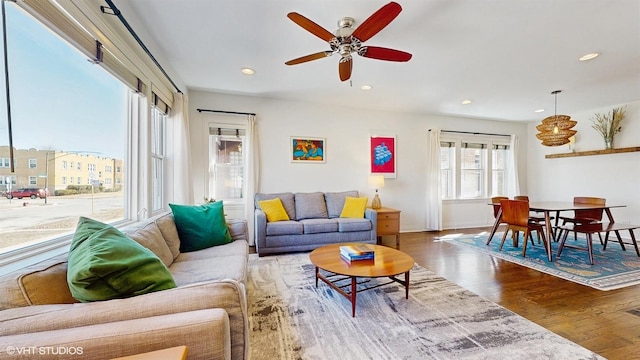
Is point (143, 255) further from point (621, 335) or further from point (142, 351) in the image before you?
point (621, 335)

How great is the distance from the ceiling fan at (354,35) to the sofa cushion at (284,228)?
220 centimetres

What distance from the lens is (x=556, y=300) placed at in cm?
234

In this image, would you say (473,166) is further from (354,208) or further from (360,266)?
(360,266)

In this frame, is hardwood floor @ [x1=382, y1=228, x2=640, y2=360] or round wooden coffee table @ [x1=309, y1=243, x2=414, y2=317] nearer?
hardwood floor @ [x1=382, y1=228, x2=640, y2=360]

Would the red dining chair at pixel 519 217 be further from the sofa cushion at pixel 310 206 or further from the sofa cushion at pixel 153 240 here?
the sofa cushion at pixel 153 240

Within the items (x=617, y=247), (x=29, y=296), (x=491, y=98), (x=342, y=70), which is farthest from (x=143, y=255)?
(x=617, y=247)

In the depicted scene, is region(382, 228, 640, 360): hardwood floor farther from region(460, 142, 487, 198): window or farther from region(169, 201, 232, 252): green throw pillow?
region(460, 142, 487, 198): window

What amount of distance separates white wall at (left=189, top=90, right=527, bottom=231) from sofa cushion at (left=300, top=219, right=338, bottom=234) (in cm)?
91

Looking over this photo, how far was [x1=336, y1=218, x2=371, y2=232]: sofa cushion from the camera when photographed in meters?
3.92

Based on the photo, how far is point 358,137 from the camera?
497cm

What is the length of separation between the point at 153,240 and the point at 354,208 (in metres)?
2.97

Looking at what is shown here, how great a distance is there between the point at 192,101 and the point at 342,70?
2850mm

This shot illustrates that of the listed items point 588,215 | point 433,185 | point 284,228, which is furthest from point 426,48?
point 588,215

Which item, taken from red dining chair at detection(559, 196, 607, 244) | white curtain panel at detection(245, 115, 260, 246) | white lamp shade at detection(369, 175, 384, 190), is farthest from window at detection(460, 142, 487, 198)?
white curtain panel at detection(245, 115, 260, 246)
